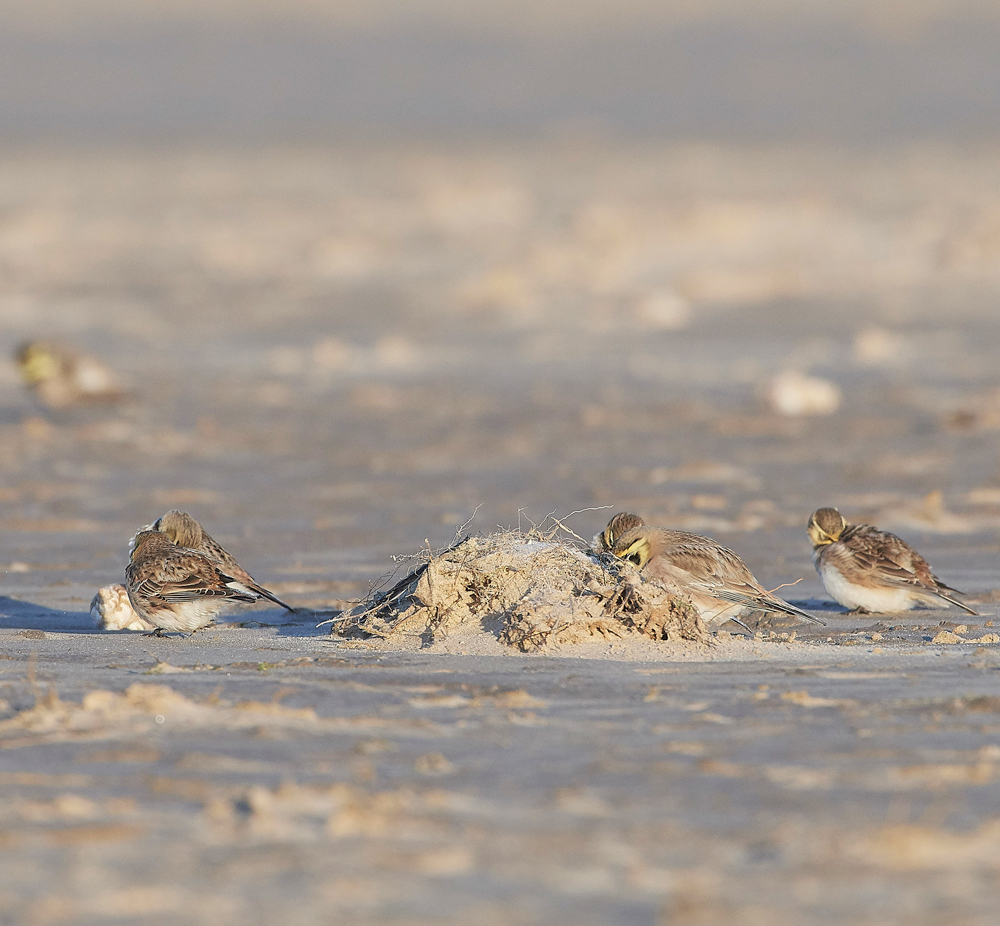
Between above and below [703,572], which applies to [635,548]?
above

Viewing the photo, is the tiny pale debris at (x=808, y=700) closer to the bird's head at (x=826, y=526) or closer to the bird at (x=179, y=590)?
the bird at (x=179, y=590)

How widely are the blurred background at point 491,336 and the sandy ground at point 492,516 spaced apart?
0.25 feet

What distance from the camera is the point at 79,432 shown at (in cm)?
1552

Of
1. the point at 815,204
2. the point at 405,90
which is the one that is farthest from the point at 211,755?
the point at 405,90

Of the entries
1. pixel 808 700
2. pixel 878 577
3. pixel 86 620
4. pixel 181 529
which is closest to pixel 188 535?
pixel 181 529

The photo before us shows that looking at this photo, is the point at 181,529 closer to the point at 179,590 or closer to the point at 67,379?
the point at 179,590

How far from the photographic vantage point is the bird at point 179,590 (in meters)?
7.86

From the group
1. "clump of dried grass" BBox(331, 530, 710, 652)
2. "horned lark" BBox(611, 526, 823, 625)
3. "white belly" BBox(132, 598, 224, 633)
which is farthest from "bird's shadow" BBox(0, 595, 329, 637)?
"horned lark" BBox(611, 526, 823, 625)

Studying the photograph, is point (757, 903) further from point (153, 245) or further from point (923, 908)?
point (153, 245)

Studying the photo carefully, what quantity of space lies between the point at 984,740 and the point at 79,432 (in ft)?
37.4

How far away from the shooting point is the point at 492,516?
11516 mm

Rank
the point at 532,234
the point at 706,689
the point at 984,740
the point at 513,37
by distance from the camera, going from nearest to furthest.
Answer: the point at 984,740 → the point at 706,689 → the point at 532,234 → the point at 513,37

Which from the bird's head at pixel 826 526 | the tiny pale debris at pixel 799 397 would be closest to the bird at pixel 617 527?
the bird's head at pixel 826 526

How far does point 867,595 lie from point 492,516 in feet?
11.9
